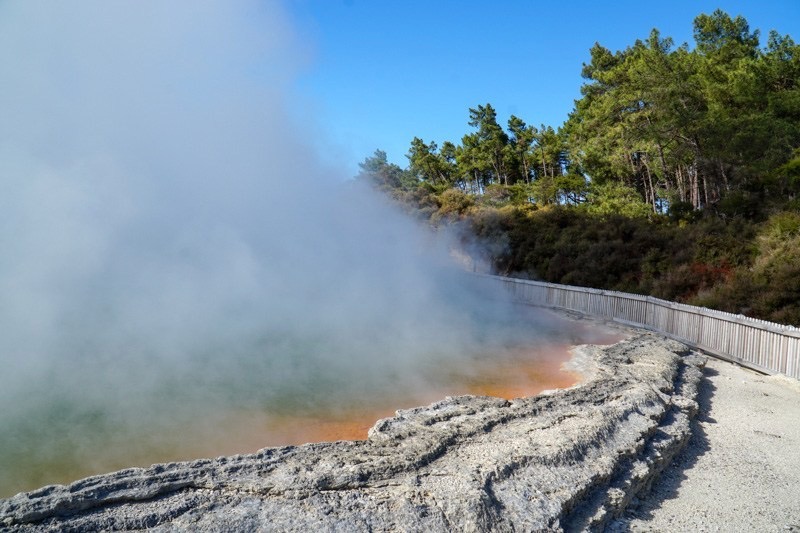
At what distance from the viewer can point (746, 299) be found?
923 cm

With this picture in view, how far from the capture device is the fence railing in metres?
6.93

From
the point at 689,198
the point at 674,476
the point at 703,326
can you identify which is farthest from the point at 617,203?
the point at 674,476

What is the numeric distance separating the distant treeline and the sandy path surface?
3235mm

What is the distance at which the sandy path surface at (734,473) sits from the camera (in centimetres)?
358

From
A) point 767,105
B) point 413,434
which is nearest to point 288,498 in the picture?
point 413,434

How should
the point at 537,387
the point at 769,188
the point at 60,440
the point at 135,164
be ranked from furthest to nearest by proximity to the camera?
the point at 769,188, the point at 135,164, the point at 537,387, the point at 60,440

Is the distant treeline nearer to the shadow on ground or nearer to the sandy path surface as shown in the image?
the sandy path surface

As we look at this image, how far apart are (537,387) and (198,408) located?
151 inches

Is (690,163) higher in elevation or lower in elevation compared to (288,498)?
higher

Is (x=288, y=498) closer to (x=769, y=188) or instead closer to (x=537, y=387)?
(x=537, y=387)

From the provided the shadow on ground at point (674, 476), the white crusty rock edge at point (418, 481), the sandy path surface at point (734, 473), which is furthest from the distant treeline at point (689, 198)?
the white crusty rock edge at point (418, 481)

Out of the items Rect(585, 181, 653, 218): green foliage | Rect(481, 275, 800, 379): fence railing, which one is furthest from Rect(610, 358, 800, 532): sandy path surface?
Rect(585, 181, 653, 218): green foliage

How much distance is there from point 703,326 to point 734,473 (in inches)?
191

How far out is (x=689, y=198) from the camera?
2172 cm
